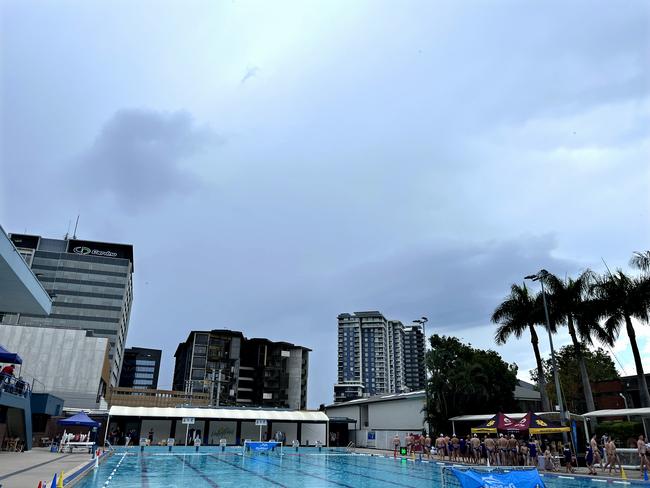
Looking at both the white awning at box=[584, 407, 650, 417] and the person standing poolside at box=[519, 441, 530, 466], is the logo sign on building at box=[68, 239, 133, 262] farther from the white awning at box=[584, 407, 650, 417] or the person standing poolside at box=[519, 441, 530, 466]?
the white awning at box=[584, 407, 650, 417]

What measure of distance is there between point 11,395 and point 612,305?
1640 inches

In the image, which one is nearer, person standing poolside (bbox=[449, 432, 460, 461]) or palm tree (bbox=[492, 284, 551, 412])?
person standing poolside (bbox=[449, 432, 460, 461])

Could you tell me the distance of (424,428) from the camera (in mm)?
45500

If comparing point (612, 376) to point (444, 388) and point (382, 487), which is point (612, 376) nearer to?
point (444, 388)

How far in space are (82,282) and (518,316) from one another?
10175 cm

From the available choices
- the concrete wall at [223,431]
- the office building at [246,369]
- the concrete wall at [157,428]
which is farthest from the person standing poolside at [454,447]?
the office building at [246,369]

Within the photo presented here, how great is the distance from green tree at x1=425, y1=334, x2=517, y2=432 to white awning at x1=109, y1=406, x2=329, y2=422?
1596cm

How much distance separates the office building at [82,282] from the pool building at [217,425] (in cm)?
5826

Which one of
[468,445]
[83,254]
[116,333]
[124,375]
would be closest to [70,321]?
[116,333]

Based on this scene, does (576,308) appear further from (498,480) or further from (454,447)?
(498,480)

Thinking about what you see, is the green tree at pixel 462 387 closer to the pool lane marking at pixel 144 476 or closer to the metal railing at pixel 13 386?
the pool lane marking at pixel 144 476

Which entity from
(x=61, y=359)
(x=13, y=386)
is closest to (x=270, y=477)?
(x=13, y=386)

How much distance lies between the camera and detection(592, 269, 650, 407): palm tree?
34.2 m

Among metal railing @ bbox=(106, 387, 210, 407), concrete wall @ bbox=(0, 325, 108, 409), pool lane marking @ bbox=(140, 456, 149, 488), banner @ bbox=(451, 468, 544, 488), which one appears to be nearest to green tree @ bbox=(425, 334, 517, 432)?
pool lane marking @ bbox=(140, 456, 149, 488)
